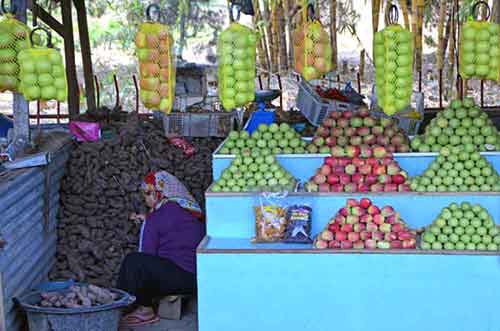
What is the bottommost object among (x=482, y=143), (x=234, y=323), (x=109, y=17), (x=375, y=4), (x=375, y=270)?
(x=234, y=323)

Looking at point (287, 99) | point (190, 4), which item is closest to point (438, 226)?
point (287, 99)

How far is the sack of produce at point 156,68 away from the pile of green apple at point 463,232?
5.47 ft

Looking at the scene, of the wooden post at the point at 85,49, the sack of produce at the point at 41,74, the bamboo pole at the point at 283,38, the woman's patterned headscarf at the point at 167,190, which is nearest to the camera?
the sack of produce at the point at 41,74

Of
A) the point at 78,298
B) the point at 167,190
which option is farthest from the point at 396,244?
the point at 78,298

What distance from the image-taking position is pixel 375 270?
15.0 feet

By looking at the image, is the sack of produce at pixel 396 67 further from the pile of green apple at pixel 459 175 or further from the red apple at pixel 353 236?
the red apple at pixel 353 236

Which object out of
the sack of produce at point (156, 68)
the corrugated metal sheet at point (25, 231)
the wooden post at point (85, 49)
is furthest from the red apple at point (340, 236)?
the wooden post at point (85, 49)

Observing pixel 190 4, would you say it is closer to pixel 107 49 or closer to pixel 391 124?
pixel 107 49

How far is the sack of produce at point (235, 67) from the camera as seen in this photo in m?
4.80

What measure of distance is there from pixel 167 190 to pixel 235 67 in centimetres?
110

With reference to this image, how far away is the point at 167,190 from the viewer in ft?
18.0

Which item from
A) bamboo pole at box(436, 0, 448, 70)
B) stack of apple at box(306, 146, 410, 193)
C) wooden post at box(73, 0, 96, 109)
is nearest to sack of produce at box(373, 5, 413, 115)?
stack of apple at box(306, 146, 410, 193)

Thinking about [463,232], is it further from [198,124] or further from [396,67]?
[198,124]

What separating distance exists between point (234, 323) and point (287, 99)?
8.32m
